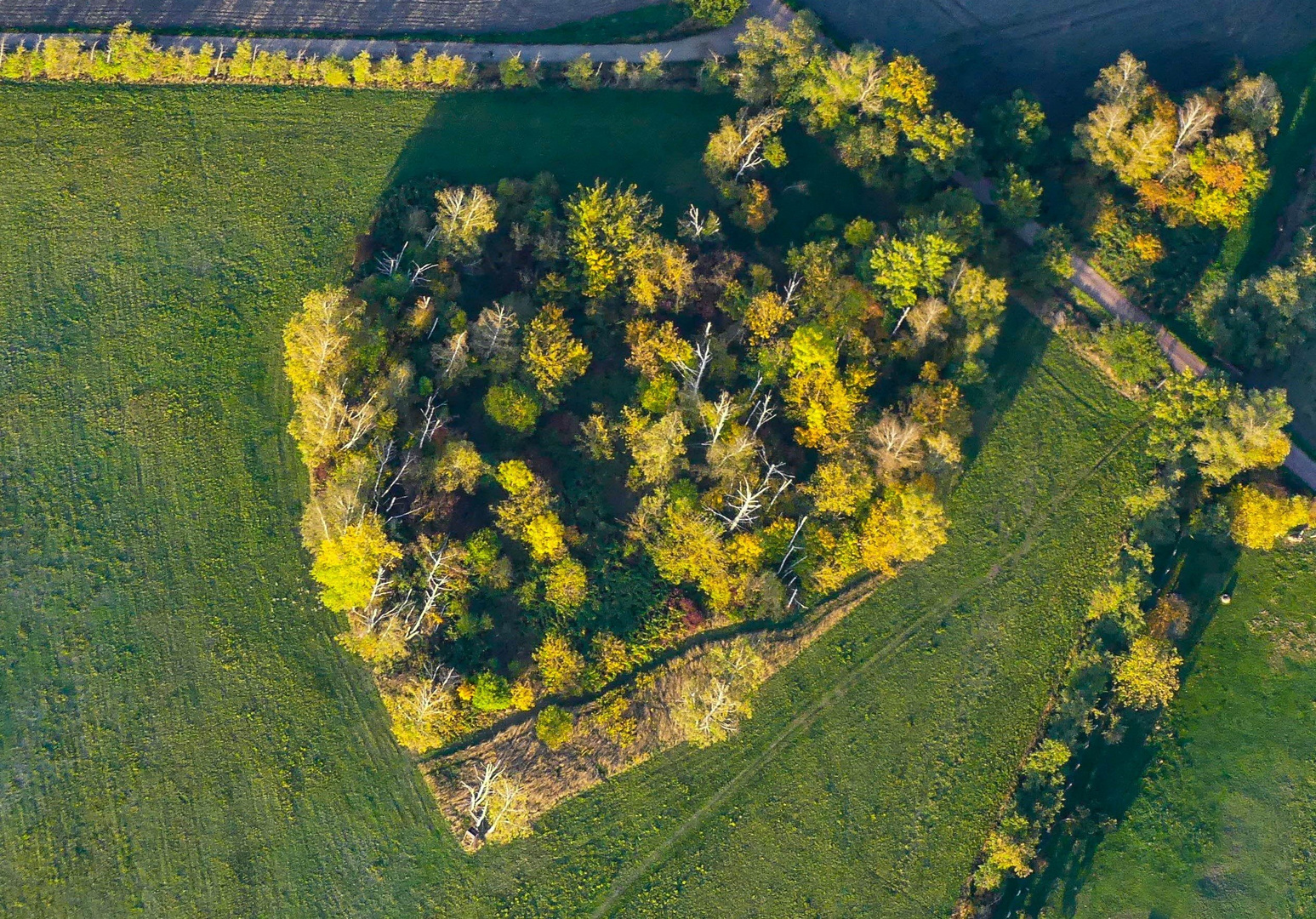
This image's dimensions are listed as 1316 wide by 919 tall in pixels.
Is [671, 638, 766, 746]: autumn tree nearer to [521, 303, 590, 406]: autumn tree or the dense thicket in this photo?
the dense thicket

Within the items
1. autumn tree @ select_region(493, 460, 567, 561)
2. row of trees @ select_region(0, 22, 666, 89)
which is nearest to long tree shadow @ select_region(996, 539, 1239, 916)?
autumn tree @ select_region(493, 460, 567, 561)

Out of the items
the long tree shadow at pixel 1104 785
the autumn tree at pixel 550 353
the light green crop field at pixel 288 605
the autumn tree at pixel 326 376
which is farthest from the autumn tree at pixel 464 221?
the long tree shadow at pixel 1104 785

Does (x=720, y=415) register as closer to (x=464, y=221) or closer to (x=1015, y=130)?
(x=464, y=221)

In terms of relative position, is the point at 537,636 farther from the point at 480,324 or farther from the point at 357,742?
the point at 480,324

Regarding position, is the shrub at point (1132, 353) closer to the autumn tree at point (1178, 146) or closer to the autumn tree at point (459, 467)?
the autumn tree at point (1178, 146)

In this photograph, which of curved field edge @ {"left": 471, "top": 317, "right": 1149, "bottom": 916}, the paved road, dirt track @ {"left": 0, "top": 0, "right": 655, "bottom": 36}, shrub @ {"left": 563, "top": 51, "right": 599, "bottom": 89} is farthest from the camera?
the paved road
